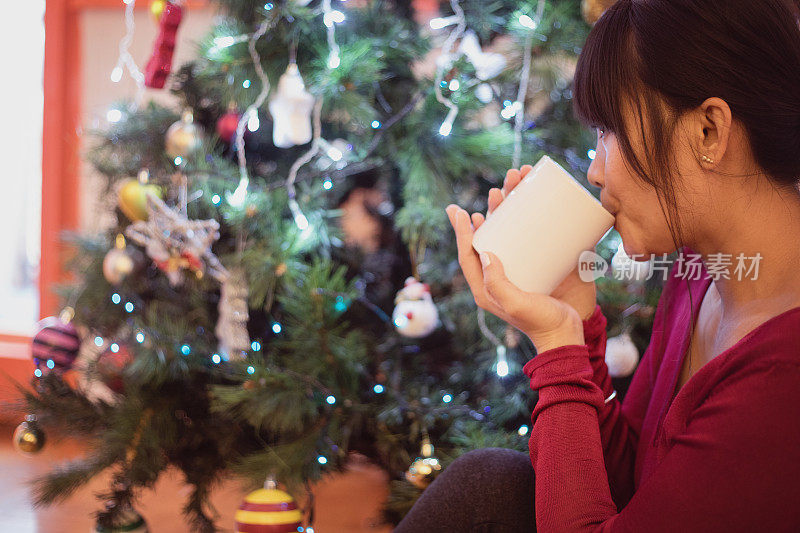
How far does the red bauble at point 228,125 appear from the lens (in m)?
1.25

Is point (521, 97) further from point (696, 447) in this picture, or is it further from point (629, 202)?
point (696, 447)

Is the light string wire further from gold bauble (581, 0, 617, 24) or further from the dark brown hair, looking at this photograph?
the dark brown hair

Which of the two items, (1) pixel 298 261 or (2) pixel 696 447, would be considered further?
(1) pixel 298 261

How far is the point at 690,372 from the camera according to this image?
2.57 feet

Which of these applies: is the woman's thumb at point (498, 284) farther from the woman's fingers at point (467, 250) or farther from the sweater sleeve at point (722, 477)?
the sweater sleeve at point (722, 477)

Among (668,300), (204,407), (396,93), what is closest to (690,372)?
(668,300)

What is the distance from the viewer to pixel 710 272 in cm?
72

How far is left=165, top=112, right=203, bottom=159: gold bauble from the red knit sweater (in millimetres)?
739

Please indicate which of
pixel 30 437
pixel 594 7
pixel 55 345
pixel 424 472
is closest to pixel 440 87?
pixel 594 7

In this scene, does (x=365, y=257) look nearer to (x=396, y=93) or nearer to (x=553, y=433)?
(x=396, y=93)

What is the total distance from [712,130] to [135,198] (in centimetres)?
90

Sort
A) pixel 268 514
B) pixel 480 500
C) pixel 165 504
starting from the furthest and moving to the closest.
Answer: pixel 165 504 → pixel 268 514 → pixel 480 500

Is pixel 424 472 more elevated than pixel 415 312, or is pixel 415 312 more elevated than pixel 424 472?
pixel 415 312

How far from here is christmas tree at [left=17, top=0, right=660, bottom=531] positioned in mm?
1111
